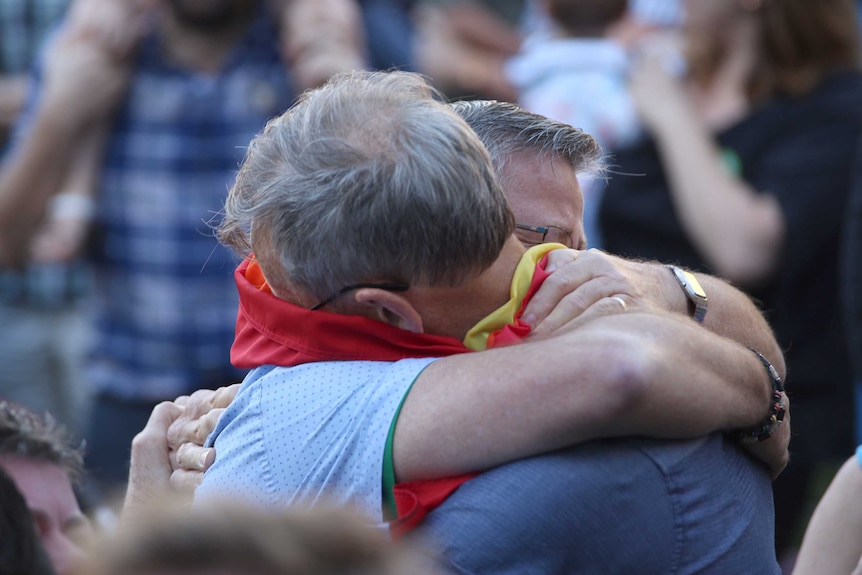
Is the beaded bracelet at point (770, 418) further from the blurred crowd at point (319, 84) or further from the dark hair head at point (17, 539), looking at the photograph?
the blurred crowd at point (319, 84)

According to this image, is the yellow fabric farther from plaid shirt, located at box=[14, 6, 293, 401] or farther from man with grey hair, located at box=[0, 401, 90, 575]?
plaid shirt, located at box=[14, 6, 293, 401]

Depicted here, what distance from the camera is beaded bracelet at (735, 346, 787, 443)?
1805mm

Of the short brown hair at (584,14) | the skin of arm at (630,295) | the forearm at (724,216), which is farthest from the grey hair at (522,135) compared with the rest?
the short brown hair at (584,14)

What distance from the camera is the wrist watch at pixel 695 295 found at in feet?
6.46

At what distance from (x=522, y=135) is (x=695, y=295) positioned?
1.32 feet

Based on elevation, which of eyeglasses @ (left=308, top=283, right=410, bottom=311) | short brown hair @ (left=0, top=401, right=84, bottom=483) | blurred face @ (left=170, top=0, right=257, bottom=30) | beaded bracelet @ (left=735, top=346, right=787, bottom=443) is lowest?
short brown hair @ (left=0, top=401, right=84, bottom=483)

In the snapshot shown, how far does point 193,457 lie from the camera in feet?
6.12

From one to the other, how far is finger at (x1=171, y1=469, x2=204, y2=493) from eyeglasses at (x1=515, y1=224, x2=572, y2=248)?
26.2 inches

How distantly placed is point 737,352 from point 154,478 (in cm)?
98

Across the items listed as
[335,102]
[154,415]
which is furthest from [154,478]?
[335,102]

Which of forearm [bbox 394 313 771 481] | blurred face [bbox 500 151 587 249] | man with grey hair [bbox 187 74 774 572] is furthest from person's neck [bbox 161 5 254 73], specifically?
forearm [bbox 394 313 771 481]

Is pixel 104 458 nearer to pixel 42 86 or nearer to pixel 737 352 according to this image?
pixel 42 86

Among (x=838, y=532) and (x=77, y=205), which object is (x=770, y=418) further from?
(x=77, y=205)

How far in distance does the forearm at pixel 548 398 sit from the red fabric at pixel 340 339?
44 mm
